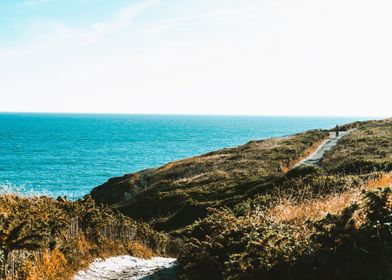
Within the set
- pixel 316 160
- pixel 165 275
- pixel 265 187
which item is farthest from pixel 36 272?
pixel 316 160

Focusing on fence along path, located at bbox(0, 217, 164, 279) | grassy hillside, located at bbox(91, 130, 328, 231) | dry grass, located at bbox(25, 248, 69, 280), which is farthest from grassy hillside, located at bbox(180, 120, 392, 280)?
grassy hillside, located at bbox(91, 130, 328, 231)

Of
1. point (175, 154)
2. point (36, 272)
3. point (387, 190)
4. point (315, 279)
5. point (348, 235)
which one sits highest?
point (387, 190)

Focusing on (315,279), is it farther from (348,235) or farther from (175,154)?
(175,154)

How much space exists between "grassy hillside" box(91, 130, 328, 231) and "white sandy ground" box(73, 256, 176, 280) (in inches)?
648

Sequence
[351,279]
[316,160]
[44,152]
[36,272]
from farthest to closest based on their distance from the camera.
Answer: [44,152]
[316,160]
[36,272]
[351,279]

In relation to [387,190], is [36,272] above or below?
below

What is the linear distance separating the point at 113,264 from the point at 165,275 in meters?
2.60

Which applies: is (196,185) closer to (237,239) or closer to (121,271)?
(121,271)

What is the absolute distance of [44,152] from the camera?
13475 cm

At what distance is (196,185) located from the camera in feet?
143

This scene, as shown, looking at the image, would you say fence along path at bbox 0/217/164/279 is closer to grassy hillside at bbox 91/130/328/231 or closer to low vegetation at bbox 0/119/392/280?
low vegetation at bbox 0/119/392/280

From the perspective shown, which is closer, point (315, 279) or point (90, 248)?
point (315, 279)

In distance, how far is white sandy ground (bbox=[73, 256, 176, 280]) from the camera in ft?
42.8

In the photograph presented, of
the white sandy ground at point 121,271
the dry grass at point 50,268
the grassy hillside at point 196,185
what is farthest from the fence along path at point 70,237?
the grassy hillside at point 196,185
